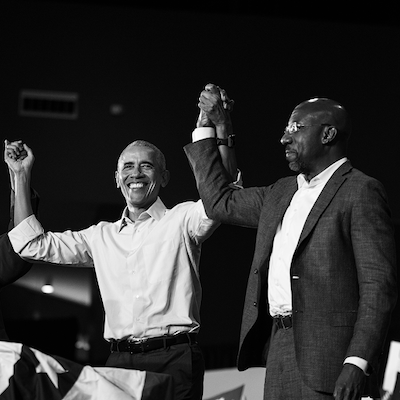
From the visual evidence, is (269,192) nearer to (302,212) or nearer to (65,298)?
(302,212)

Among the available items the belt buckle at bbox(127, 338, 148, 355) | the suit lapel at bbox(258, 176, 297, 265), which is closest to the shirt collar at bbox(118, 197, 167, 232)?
the belt buckle at bbox(127, 338, 148, 355)

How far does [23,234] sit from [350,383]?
151 centimetres

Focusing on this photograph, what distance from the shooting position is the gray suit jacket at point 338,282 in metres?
2.23

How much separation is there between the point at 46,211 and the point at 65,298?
0.73 meters

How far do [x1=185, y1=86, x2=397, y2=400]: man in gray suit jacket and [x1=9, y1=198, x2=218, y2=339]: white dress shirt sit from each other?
52cm

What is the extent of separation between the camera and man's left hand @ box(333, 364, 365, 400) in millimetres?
2143

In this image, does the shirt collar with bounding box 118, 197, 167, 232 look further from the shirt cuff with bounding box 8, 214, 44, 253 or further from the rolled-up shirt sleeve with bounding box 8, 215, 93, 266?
the shirt cuff with bounding box 8, 214, 44, 253

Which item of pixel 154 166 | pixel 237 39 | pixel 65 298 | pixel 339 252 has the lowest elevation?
pixel 65 298

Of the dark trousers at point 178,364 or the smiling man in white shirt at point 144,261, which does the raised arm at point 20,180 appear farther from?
the dark trousers at point 178,364

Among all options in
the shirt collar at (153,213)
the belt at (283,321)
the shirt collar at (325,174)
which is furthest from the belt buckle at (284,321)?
the shirt collar at (153,213)

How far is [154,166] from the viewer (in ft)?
10.6

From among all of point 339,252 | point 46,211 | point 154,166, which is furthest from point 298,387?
point 46,211

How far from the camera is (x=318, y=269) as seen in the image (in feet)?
7.61

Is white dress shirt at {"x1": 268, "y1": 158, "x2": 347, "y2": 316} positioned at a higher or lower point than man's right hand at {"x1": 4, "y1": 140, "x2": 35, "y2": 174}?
lower
